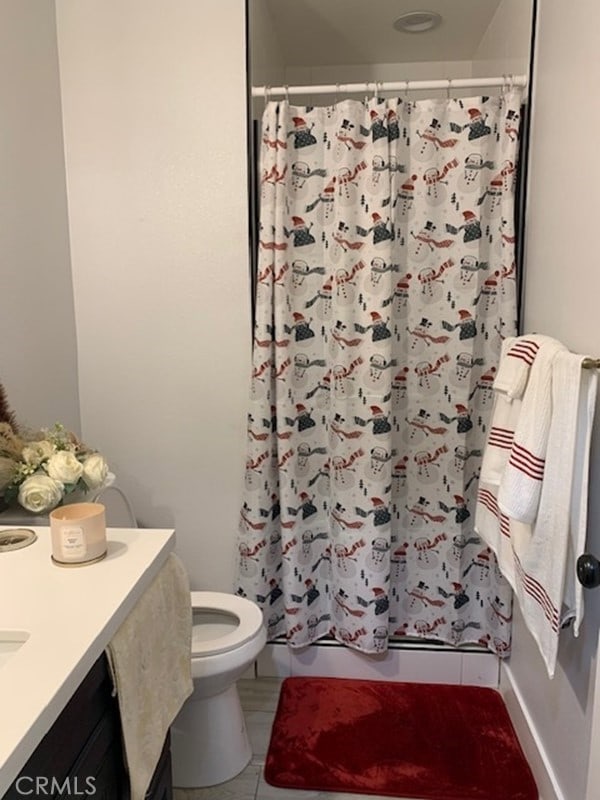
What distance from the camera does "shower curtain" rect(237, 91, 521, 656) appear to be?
6.45ft

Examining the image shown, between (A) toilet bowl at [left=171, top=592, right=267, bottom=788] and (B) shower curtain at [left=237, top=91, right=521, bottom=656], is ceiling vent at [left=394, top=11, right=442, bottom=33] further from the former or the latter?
(A) toilet bowl at [left=171, top=592, right=267, bottom=788]

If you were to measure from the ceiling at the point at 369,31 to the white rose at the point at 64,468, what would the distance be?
1856mm

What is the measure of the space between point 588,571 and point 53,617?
1.00 m

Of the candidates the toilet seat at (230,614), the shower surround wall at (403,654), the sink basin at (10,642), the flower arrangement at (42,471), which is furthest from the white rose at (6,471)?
the shower surround wall at (403,654)

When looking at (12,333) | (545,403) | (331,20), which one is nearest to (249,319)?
(12,333)

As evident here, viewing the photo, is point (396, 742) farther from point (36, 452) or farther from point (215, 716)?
point (36, 452)

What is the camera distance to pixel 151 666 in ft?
3.66

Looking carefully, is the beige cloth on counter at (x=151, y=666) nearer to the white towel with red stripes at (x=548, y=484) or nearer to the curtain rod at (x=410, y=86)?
the white towel with red stripes at (x=548, y=484)

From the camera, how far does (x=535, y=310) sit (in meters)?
1.87

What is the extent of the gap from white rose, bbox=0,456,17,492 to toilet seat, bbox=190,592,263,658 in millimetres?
701

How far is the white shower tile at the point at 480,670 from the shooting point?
7.31 feet

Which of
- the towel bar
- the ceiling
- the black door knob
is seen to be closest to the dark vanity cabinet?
the black door knob

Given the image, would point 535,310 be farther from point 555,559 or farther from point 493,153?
point 555,559

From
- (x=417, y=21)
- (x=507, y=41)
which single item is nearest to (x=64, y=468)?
(x=507, y=41)
